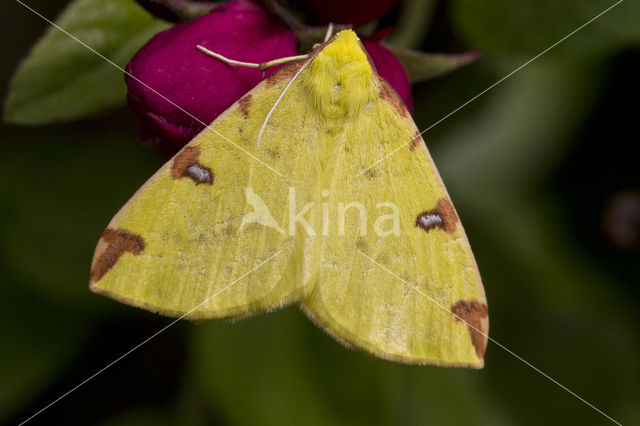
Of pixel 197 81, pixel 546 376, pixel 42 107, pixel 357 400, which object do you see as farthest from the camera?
pixel 546 376

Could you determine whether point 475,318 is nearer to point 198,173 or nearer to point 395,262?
point 395,262

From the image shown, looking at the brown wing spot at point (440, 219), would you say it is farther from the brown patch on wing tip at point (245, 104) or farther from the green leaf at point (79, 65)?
the green leaf at point (79, 65)

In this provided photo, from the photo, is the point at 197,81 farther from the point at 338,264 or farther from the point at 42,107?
the point at 42,107

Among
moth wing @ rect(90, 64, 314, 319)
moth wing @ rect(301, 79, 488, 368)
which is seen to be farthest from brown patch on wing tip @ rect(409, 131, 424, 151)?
moth wing @ rect(90, 64, 314, 319)

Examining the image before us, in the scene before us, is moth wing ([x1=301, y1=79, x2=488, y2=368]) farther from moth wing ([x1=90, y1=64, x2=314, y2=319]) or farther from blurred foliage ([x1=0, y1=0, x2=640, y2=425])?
blurred foliage ([x1=0, y1=0, x2=640, y2=425])

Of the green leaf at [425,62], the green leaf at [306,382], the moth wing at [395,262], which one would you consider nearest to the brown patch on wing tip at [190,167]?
the moth wing at [395,262]

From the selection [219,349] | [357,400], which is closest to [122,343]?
[219,349]

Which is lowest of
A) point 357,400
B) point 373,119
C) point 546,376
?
point 546,376
